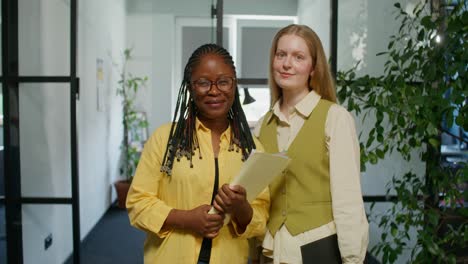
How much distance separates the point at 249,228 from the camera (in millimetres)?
1116

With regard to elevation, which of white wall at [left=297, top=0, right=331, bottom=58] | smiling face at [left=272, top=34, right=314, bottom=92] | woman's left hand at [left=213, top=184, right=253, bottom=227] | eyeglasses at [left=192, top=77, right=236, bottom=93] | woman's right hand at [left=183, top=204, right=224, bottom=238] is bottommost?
woman's right hand at [left=183, top=204, right=224, bottom=238]

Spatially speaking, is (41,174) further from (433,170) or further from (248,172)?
(433,170)

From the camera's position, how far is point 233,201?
3.24ft

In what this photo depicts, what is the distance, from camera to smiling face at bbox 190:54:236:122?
107 cm

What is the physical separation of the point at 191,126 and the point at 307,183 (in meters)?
0.38

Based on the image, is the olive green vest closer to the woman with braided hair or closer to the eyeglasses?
the woman with braided hair

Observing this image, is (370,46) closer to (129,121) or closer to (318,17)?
(318,17)

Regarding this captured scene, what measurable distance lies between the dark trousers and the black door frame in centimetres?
147

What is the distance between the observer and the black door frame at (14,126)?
2.12 m

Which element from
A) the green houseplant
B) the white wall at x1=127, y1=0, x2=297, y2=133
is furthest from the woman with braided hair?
the white wall at x1=127, y1=0, x2=297, y2=133

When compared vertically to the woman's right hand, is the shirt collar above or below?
above

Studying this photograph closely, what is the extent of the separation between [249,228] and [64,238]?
78.0 inches

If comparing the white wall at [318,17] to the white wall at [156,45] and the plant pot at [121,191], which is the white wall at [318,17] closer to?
the white wall at [156,45]

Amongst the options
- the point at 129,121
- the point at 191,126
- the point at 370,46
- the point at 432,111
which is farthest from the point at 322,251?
the point at 129,121
